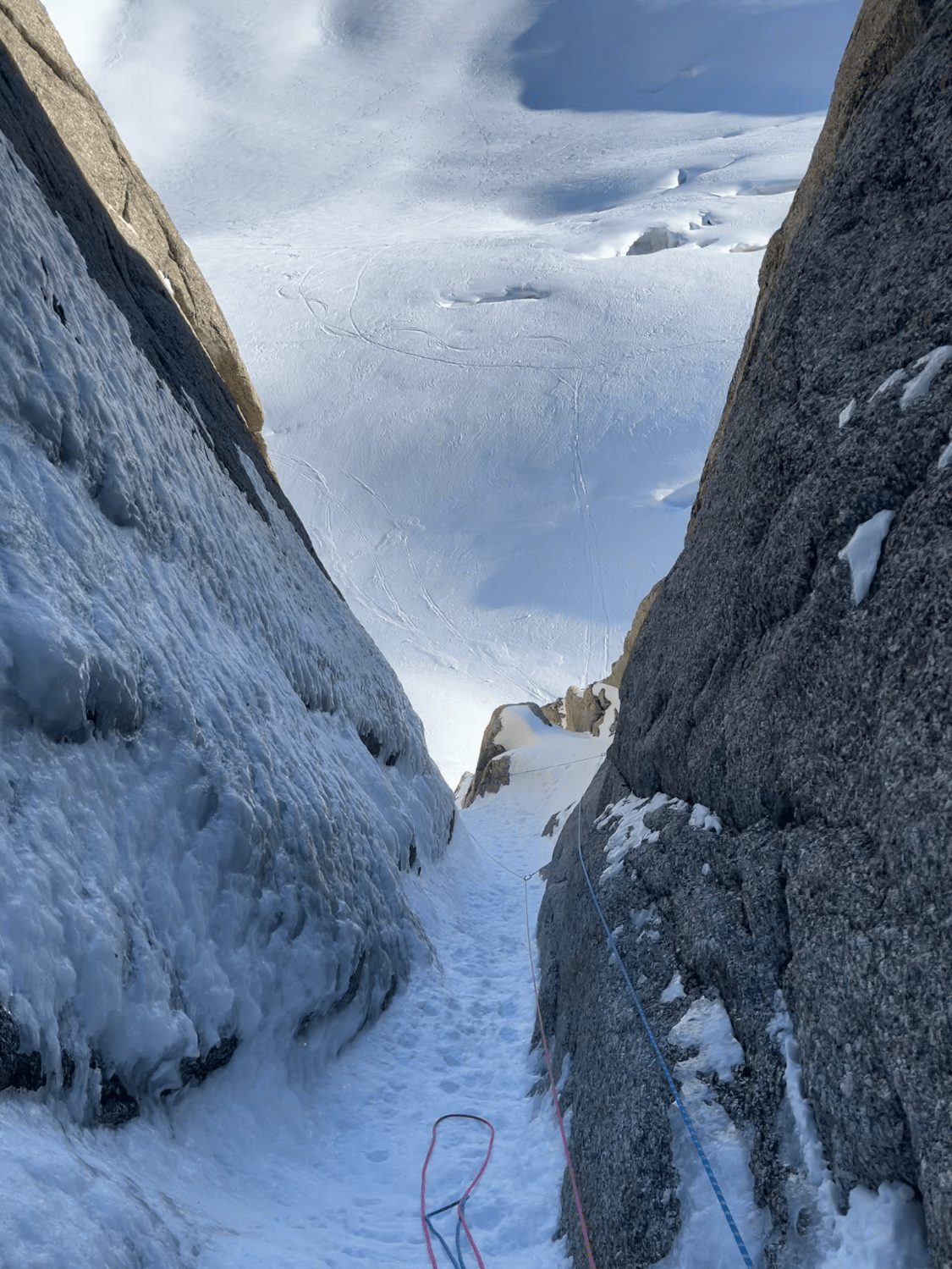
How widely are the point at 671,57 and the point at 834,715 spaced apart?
191688 mm

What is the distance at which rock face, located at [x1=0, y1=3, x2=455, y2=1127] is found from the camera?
4242 millimetres

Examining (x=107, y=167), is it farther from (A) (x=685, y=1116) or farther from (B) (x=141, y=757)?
(A) (x=685, y=1116)

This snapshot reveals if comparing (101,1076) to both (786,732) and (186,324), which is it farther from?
(186,324)

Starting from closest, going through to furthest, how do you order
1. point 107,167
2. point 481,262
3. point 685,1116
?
point 685,1116, point 107,167, point 481,262

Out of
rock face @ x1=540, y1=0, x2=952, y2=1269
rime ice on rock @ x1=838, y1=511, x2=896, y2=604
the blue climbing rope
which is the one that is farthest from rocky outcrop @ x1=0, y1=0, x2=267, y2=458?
the blue climbing rope

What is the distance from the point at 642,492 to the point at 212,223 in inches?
3046

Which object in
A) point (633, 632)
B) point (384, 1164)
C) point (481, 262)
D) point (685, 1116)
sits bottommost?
point (384, 1164)

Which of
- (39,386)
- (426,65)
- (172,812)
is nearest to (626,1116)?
(172,812)

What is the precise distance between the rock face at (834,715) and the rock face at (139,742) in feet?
7.22

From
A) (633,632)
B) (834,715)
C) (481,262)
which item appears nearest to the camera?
(834,715)

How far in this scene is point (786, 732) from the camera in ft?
15.4

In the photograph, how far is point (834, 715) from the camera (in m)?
4.23

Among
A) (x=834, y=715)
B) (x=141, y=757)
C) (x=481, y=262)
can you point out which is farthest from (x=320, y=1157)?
(x=481, y=262)

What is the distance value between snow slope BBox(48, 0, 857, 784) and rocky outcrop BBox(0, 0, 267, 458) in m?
31.2
